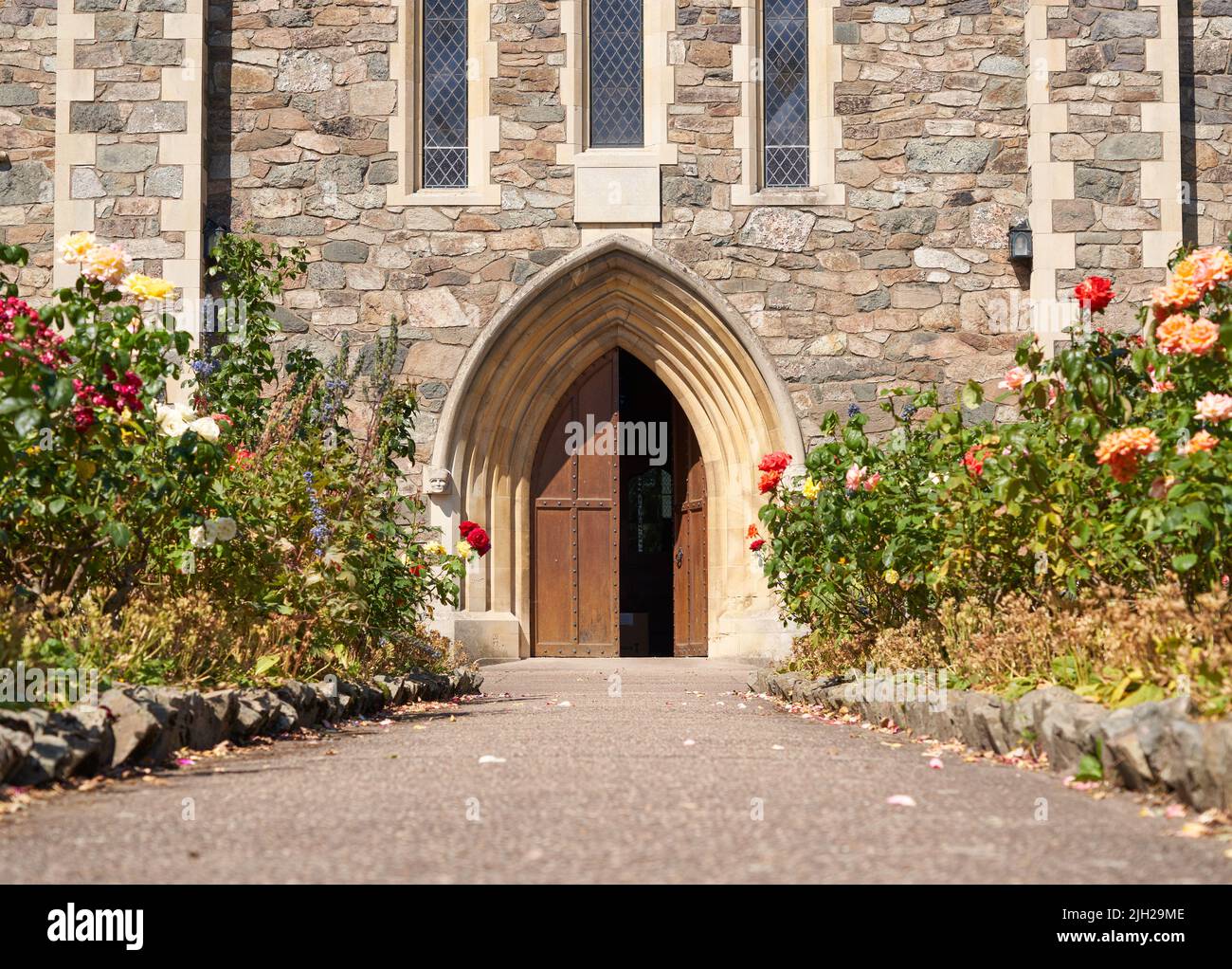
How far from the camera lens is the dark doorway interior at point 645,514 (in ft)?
51.0

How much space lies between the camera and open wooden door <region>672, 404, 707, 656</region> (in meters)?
11.8

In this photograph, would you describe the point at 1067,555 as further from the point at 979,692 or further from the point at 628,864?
the point at 628,864

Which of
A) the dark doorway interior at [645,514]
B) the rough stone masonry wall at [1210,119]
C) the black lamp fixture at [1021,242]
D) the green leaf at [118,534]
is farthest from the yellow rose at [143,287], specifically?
the dark doorway interior at [645,514]

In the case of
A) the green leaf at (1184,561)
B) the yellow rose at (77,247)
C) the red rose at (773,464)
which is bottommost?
the green leaf at (1184,561)

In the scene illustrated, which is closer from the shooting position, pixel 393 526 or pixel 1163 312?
pixel 1163 312

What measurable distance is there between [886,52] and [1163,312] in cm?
662

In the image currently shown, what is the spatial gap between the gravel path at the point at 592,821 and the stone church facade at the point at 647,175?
20.2ft

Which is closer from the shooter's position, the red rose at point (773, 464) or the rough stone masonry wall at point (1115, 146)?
the red rose at point (773, 464)

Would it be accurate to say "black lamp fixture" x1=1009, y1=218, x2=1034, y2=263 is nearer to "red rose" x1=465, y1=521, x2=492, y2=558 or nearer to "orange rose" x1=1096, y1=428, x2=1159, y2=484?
"red rose" x1=465, y1=521, x2=492, y2=558

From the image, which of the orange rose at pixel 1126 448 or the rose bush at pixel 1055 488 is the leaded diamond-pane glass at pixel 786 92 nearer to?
the rose bush at pixel 1055 488

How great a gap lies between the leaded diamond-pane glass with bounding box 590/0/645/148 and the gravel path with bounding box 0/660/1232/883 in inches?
277

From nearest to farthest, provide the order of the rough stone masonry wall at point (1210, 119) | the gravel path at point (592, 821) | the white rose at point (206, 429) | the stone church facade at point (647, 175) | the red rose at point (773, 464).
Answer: the gravel path at point (592, 821) → the white rose at point (206, 429) → the red rose at point (773, 464) → the stone church facade at point (647, 175) → the rough stone masonry wall at point (1210, 119)

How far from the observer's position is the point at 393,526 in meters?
6.93

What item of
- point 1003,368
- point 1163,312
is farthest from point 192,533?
point 1003,368
